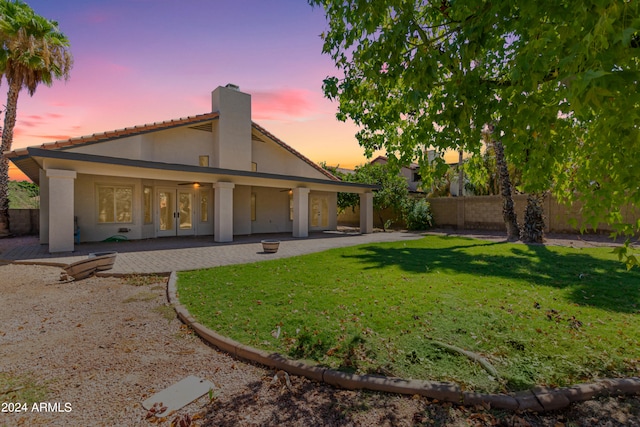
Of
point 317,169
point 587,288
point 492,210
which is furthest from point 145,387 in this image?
point 492,210

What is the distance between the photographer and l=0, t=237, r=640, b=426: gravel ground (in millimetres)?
2664

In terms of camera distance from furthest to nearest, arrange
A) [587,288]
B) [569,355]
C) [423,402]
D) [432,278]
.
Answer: [432,278], [587,288], [569,355], [423,402]

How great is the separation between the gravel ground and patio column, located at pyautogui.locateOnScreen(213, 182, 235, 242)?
29.6ft

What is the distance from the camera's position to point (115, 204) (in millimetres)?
14164

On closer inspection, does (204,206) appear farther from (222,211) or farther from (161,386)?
(161,386)

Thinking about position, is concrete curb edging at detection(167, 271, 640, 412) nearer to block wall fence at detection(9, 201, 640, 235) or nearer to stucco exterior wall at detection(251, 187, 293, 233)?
block wall fence at detection(9, 201, 640, 235)

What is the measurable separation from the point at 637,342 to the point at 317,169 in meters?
18.4

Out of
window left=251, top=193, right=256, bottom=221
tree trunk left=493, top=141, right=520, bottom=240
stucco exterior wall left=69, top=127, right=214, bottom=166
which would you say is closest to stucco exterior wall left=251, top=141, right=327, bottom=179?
window left=251, top=193, right=256, bottom=221

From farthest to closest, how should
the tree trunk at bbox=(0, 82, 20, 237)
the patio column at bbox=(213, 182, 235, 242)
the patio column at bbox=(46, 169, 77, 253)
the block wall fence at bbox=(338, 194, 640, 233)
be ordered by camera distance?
the block wall fence at bbox=(338, 194, 640, 233) → the tree trunk at bbox=(0, 82, 20, 237) → the patio column at bbox=(213, 182, 235, 242) → the patio column at bbox=(46, 169, 77, 253)

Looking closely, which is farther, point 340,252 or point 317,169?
point 317,169

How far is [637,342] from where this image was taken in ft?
12.5

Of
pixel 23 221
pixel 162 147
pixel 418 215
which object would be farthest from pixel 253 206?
pixel 23 221

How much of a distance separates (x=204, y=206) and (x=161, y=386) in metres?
15.0

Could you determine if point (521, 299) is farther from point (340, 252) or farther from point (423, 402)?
point (340, 252)
